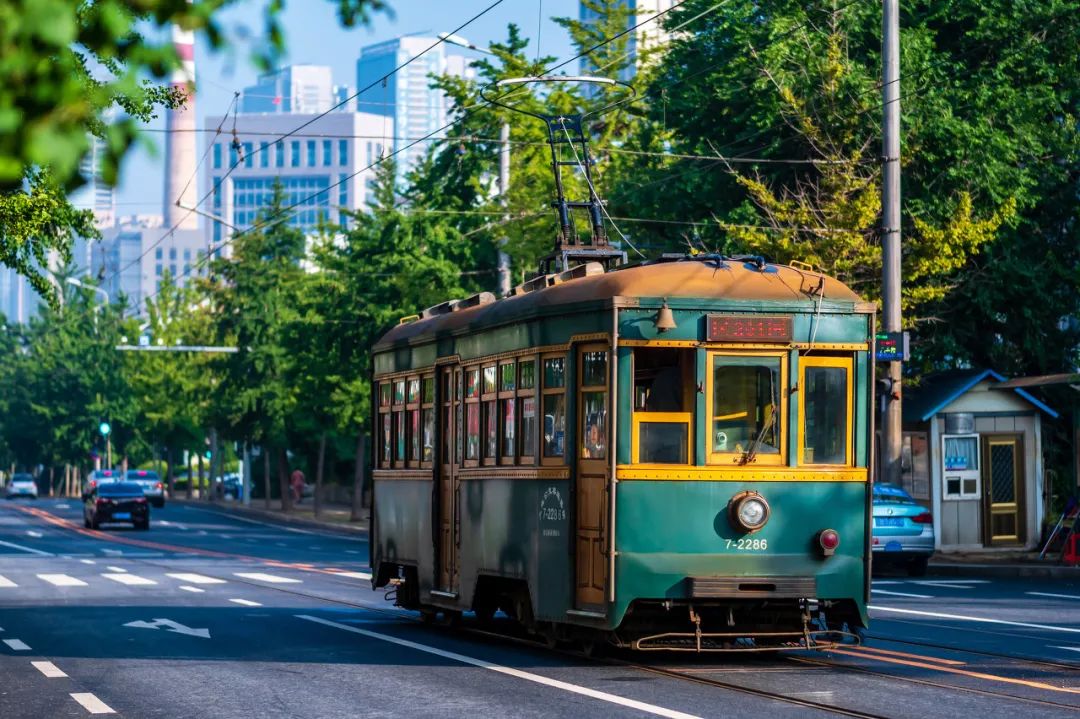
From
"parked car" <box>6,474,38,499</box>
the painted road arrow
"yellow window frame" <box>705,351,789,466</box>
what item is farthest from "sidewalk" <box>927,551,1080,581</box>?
"parked car" <box>6,474,38,499</box>

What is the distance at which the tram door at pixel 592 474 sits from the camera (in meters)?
13.3

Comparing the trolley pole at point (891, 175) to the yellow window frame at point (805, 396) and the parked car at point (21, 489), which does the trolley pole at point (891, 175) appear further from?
the parked car at point (21, 489)

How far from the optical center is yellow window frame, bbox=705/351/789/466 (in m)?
13.4

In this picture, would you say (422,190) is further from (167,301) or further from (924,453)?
(167,301)

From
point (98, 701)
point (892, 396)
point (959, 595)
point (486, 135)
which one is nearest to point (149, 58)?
point (98, 701)

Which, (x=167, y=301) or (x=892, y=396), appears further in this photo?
(x=167, y=301)

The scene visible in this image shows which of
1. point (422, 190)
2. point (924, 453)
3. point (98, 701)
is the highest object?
point (422, 190)

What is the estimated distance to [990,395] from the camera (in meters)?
32.6

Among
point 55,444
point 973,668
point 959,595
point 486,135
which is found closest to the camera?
point 973,668

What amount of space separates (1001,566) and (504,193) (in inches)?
718

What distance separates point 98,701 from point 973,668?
6.03 m

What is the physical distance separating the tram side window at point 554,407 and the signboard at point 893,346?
12.5 meters

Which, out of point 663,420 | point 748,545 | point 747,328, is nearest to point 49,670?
point 663,420

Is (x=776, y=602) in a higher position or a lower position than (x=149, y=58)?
lower
